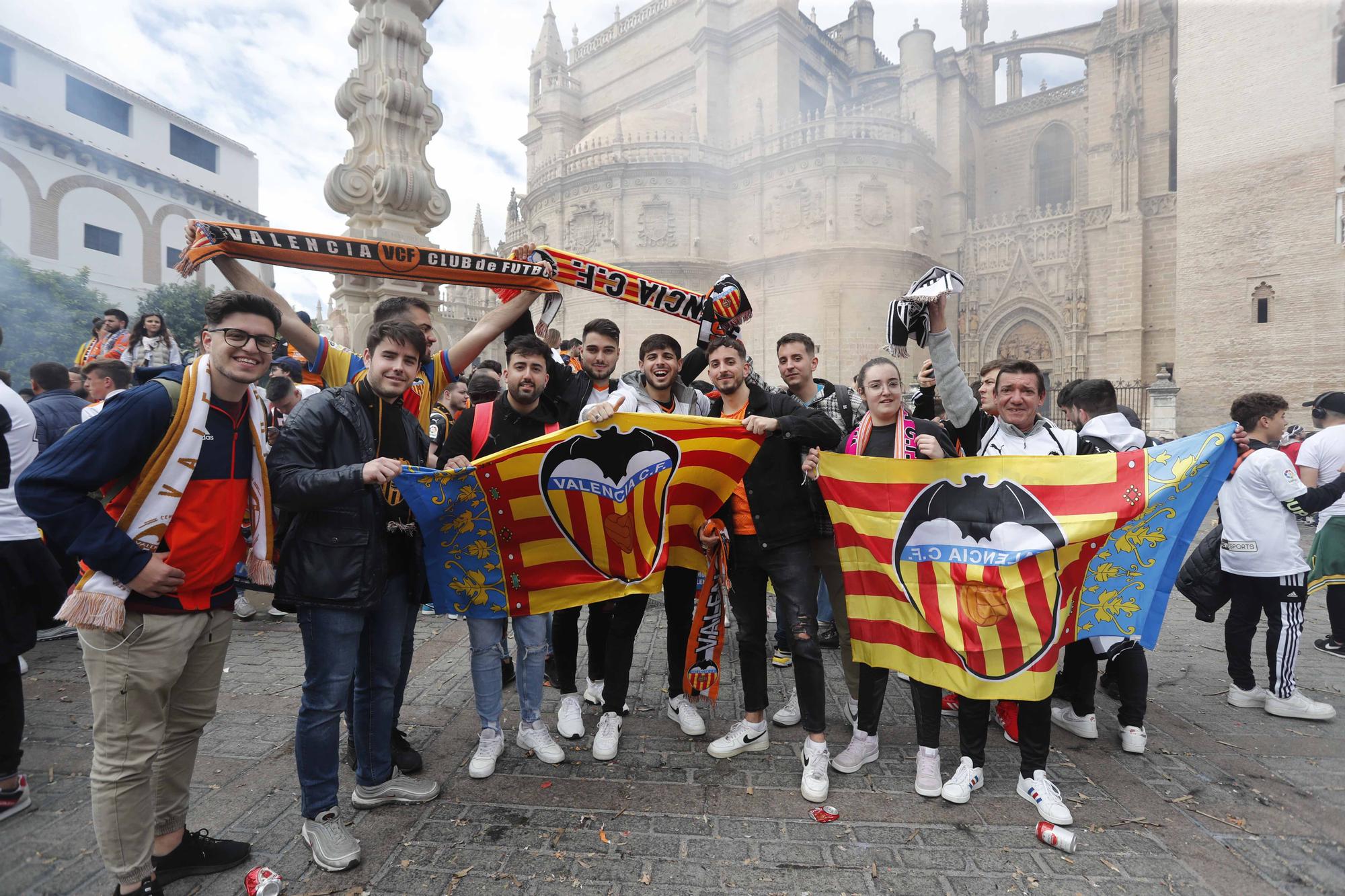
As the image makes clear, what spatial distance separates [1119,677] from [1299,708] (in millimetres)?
1791

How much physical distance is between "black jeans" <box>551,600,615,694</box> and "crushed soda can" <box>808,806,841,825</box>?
5.71ft

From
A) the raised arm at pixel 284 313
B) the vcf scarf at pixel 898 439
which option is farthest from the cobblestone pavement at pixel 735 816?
the raised arm at pixel 284 313

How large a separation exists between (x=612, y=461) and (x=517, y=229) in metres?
47.7

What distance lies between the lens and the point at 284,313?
3.71 meters

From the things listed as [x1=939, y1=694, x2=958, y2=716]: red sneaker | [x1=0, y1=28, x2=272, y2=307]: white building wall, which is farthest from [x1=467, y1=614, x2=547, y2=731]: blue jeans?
[x1=0, y1=28, x2=272, y2=307]: white building wall

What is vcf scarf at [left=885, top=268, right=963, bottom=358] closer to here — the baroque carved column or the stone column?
the baroque carved column

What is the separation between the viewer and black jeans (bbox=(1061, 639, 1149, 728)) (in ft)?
13.9

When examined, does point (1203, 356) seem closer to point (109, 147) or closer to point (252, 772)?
point (252, 772)

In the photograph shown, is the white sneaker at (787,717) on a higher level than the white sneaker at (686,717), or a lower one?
lower

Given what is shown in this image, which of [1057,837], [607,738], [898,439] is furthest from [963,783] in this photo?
[607,738]

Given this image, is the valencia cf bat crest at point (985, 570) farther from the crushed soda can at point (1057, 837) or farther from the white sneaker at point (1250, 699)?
the white sneaker at point (1250, 699)

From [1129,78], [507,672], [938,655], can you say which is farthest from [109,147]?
[1129,78]

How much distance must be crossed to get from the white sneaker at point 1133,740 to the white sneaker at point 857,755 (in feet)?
5.59

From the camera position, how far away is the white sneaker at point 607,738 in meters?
4.05
